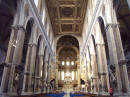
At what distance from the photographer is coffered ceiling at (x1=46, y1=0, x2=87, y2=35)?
21.0 metres

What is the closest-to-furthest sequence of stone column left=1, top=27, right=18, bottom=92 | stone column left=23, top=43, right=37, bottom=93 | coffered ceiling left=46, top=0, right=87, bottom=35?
stone column left=1, top=27, right=18, bottom=92, stone column left=23, top=43, right=37, bottom=93, coffered ceiling left=46, top=0, right=87, bottom=35

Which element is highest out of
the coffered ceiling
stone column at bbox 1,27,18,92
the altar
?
the coffered ceiling

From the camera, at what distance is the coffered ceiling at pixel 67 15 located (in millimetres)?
21042

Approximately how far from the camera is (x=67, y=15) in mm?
24250

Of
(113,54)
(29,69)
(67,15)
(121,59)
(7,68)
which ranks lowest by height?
Answer: (7,68)

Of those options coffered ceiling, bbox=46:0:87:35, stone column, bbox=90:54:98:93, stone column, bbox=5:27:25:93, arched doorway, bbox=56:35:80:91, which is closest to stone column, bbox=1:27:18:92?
stone column, bbox=5:27:25:93

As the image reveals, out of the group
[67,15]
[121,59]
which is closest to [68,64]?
[67,15]

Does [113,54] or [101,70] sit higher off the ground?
[113,54]

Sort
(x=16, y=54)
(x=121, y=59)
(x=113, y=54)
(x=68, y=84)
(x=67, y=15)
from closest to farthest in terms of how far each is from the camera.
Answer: (x=121, y=59) < (x=113, y=54) < (x=16, y=54) < (x=67, y=15) < (x=68, y=84)

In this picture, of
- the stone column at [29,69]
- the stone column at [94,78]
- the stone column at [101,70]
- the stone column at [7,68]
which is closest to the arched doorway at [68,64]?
the stone column at [94,78]

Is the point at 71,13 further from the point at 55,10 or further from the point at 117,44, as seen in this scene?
the point at 117,44

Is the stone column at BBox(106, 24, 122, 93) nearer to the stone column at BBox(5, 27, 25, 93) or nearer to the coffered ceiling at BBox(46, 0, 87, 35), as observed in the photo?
the stone column at BBox(5, 27, 25, 93)

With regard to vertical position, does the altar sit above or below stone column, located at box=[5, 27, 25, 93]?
below

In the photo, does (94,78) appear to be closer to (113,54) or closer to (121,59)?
(113,54)
